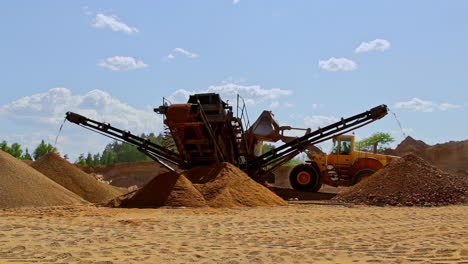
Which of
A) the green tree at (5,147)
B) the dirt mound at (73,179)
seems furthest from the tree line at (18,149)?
the dirt mound at (73,179)

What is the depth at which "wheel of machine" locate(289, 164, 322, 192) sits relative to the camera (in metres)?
19.8

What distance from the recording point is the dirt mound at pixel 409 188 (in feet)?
48.6

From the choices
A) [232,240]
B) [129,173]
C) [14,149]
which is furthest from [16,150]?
[232,240]

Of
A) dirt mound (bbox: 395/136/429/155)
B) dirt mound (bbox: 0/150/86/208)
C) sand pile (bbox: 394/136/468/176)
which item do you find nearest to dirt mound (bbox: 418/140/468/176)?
sand pile (bbox: 394/136/468/176)

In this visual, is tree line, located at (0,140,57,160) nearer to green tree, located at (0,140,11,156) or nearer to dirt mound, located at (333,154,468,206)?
green tree, located at (0,140,11,156)

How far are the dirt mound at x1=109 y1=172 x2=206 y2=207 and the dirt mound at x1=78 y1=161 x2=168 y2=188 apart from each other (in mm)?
30458

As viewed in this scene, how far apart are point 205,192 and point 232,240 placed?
5925 mm

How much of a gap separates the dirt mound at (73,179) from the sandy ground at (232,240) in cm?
988

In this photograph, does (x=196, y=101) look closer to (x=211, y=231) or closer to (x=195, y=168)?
(x=195, y=168)

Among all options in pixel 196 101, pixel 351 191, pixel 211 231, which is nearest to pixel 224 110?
pixel 196 101

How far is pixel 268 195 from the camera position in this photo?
45.5 ft

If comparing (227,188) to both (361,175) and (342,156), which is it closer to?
(361,175)

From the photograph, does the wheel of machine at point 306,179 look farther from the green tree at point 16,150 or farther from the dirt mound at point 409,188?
the green tree at point 16,150

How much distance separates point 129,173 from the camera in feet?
146
